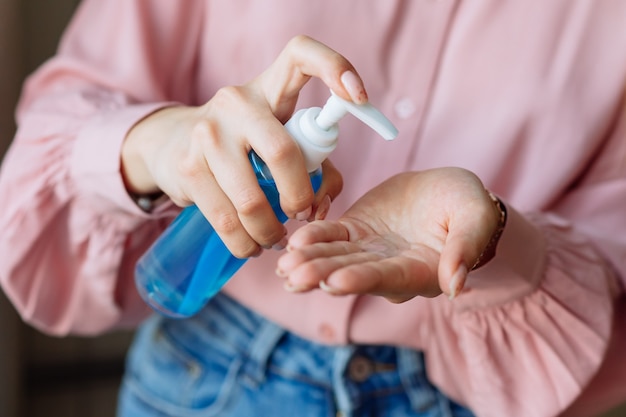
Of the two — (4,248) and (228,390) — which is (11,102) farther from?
(228,390)

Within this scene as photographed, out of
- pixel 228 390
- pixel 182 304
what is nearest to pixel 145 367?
pixel 228 390

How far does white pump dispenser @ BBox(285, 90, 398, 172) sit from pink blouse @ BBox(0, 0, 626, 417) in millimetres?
186

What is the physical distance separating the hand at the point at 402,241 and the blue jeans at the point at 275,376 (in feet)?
0.79

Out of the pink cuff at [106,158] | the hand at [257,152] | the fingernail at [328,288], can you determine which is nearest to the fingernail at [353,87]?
the hand at [257,152]

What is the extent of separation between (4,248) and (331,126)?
368mm

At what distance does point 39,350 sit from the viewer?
3.97 feet

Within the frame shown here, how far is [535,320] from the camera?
0.63m

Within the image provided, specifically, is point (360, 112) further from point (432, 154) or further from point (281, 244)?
point (432, 154)

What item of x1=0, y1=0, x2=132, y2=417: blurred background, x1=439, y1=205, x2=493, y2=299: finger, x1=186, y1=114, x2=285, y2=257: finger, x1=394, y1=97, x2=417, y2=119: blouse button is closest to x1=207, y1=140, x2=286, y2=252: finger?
x1=186, y1=114, x2=285, y2=257: finger

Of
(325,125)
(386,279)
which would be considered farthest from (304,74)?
(386,279)

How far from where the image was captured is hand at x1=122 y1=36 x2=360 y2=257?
454mm

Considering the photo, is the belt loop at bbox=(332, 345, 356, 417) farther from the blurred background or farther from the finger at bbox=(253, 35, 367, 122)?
the blurred background

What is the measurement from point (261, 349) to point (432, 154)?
24cm

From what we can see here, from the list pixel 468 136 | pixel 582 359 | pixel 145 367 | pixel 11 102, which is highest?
pixel 468 136
